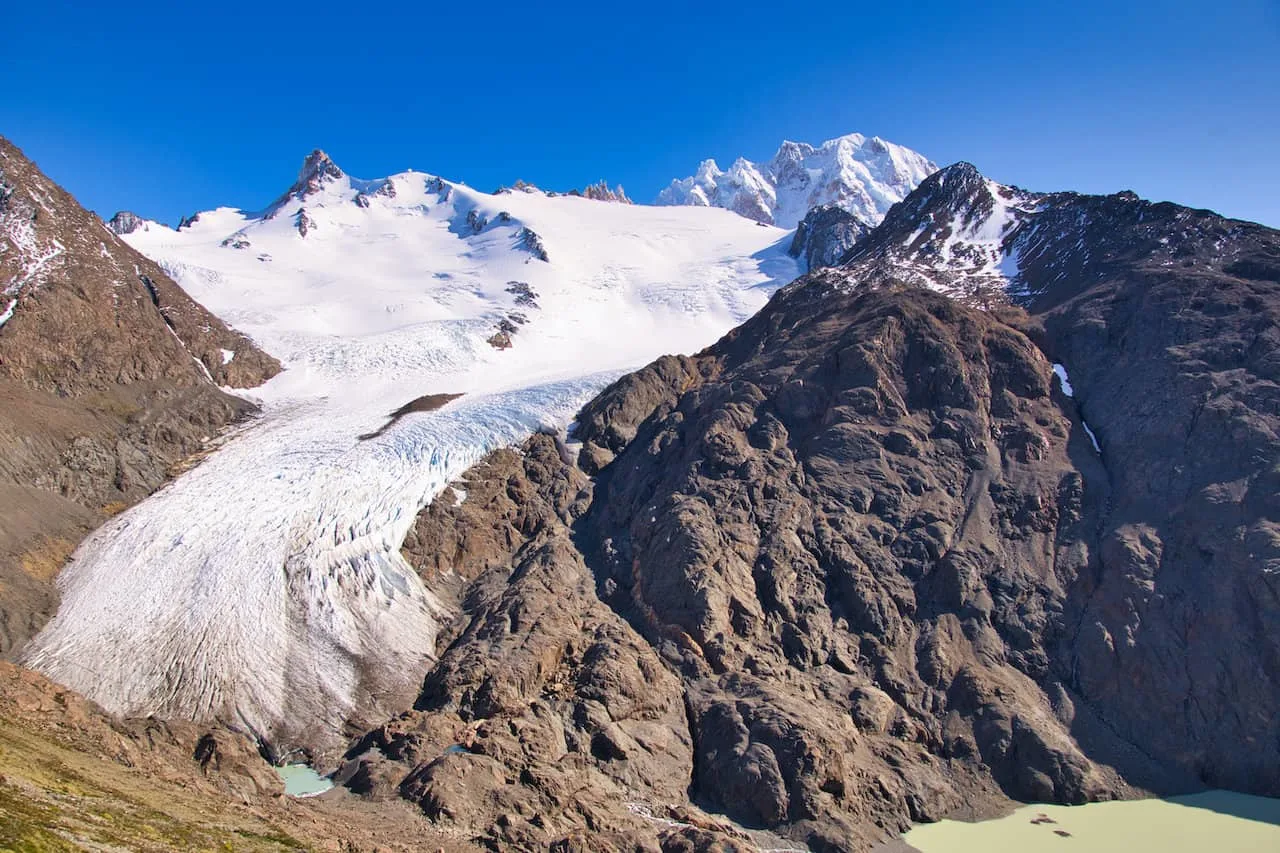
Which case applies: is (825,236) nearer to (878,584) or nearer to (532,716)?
(878,584)

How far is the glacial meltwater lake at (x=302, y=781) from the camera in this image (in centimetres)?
3297

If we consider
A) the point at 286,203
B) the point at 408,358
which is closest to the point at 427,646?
the point at 408,358

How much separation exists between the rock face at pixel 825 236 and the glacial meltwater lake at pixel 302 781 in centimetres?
10263

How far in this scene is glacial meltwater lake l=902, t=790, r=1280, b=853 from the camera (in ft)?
105

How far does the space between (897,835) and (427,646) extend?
→ 22986 millimetres

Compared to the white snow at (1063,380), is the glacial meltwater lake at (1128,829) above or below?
below

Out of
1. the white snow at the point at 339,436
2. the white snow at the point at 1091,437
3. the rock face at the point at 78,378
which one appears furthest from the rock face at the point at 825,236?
the rock face at the point at 78,378

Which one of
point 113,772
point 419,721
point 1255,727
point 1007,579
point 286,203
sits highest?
point 286,203

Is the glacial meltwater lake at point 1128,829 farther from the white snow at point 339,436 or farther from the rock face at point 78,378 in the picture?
the rock face at point 78,378

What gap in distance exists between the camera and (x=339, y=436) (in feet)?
196

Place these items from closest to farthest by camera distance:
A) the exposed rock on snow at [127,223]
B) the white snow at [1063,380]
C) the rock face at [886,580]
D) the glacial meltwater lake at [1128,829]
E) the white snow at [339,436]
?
the glacial meltwater lake at [1128,829] < the rock face at [886,580] < the white snow at [339,436] < the white snow at [1063,380] < the exposed rock on snow at [127,223]

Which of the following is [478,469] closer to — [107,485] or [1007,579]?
[107,485]

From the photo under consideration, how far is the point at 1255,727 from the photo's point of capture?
36031 millimetres

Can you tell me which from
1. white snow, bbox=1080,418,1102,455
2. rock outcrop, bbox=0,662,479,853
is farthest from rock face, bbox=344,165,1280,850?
rock outcrop, bbox=0,662,479,853
